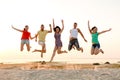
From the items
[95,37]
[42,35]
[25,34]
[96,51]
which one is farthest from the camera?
[96,51]

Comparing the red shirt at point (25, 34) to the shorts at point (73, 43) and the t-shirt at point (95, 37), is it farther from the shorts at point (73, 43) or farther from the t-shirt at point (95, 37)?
the t-shirt at point (95, 37)

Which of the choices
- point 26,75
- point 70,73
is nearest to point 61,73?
point 70,73

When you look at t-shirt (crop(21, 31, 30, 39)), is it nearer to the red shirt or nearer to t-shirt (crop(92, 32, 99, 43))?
the red shirt

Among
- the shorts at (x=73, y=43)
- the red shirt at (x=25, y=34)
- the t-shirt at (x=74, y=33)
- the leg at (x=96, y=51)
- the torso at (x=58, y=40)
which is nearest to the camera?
the t-shirt at (x=74, y=33)

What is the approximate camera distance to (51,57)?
67.8 ft

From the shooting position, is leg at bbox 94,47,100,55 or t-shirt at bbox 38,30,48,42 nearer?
t-shirt at bbox 38,30,48,42

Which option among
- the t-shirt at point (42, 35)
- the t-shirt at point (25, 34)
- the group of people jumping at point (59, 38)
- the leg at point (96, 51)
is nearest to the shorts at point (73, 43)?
the group of people jumping at point (59, 38)

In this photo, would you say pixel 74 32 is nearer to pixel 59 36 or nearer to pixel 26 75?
pixel 59 36

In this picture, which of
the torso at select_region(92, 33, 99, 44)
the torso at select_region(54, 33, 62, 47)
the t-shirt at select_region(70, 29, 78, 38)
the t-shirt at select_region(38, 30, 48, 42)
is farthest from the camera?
the torso at select_region(92, 33, 99, 44)

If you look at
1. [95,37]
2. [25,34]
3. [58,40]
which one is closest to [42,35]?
[58,40]

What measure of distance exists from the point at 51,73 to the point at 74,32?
29.5 feet

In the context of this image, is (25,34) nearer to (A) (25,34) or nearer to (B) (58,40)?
(A) (25,34)

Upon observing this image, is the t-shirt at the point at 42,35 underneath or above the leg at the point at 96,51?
above

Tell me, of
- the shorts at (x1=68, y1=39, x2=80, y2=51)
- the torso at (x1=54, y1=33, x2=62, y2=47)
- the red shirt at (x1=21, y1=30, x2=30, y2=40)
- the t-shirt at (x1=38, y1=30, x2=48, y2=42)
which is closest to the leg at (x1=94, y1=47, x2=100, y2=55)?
the shorts at (x1=68, y1=39, x2=80, y2=51)
